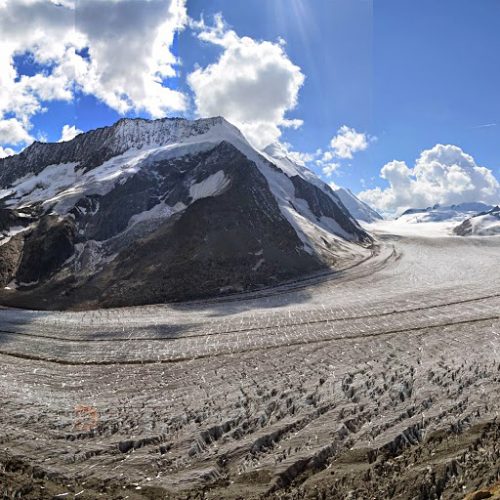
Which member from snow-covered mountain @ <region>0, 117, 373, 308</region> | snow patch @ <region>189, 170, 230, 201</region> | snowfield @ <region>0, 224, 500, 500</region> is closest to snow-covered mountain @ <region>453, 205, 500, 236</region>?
snow-covered mountain @ <region>0, 117, 373, 308</region>

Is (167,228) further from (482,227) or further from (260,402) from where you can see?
(482,227)

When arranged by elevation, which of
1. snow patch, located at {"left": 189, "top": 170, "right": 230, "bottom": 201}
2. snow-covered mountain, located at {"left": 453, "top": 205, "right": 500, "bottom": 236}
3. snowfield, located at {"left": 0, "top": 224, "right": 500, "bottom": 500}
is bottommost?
snowfield, located at {"left": 0, "top": 224, "right": 500, "bottom": 500}

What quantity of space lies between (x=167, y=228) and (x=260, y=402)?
37409 millimetres

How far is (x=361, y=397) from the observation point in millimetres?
17891

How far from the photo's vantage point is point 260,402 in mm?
17984

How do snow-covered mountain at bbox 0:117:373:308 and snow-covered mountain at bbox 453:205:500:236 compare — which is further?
snow-covered mountain at bbox 453:205:500:236

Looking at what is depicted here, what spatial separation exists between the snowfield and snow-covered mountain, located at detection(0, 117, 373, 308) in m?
13.0

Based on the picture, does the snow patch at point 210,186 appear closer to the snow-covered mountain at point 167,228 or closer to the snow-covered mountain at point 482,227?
the snow-covered mountain at point 167,228

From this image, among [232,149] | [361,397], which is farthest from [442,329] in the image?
[232,149]

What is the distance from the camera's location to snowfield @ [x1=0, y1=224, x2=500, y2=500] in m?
13.8

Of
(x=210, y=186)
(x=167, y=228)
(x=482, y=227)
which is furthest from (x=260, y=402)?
(x=482, y=227)

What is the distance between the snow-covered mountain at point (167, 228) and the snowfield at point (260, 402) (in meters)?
13.0

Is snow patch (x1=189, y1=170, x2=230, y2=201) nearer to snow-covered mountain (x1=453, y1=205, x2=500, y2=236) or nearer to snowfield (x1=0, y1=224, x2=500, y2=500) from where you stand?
snowfield (x1=0, y1=224, x2=500, y2=500)

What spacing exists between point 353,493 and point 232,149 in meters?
62.8
